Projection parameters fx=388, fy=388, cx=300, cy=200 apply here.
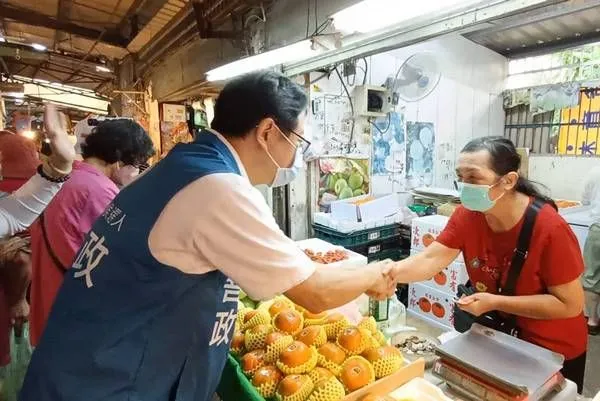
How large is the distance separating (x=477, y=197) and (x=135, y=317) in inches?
61.0

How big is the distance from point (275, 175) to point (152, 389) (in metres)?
0.72

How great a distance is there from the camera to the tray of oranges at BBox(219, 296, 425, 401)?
1252mm

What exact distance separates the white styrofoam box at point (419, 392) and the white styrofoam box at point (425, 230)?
2.79m

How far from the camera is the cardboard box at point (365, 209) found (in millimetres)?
4051

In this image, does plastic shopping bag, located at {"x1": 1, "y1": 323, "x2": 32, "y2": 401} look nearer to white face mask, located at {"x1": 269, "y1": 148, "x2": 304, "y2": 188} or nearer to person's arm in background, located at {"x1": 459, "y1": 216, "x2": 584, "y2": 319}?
white face mask, located at {"x1": 269, "y1": 148, "x2": 304, "y2": 188}

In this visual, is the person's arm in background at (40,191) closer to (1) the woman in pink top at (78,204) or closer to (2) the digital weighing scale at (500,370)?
(1) the woman in pink top at (78,204)

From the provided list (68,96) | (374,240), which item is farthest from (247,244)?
(68,96)

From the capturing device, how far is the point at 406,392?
1.29 m

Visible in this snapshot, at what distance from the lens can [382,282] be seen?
5.31 ft

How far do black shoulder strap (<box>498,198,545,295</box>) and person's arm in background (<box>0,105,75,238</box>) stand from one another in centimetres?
229

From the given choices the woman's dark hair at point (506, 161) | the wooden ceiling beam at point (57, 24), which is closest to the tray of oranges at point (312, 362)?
the woman's dark hair at point (506, 161)

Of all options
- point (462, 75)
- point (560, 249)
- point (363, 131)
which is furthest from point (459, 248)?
point (462, 75)

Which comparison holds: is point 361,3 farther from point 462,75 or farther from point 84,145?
point 462,75

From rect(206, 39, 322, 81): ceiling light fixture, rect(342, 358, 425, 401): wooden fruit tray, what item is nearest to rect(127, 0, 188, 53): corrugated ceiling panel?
rect(206, 39, 322, 81): ceiling light fixture
